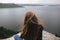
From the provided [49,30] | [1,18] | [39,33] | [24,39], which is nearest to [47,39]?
[49,30]

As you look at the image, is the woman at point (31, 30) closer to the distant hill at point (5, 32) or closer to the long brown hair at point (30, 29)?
the long brown hair at point (30, 29)

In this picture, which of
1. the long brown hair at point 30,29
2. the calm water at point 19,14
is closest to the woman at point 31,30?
the long brown hair at point 30,29

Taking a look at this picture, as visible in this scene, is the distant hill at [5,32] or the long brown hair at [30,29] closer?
the long brown hair at [30,29]

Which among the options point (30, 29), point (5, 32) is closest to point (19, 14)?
point (5, 32)

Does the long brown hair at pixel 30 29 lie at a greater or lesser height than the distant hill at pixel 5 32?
greater

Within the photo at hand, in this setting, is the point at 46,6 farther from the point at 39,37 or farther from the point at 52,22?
the point at 39,37

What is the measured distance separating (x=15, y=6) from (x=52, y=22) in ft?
1.95

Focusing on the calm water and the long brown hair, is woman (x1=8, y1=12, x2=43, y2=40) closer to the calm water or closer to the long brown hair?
the long brown hair

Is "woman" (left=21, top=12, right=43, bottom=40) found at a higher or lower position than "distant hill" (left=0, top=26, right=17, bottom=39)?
higher

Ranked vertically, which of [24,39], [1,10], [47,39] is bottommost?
[47,39]

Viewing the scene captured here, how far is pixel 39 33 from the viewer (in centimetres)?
138

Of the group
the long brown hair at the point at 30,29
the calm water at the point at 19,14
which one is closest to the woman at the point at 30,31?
the long brown hair at the point at 30,29

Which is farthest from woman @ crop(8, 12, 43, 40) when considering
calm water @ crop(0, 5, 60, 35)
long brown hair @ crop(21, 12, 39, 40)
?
calm water @ crop(0, 5, 60, 35)

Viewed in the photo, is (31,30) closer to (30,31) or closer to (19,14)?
(30,31)
